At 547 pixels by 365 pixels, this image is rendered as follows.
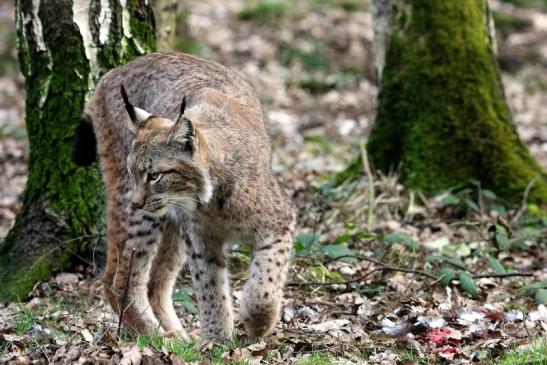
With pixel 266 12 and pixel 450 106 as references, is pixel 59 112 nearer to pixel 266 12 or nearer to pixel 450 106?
pixel 450 106

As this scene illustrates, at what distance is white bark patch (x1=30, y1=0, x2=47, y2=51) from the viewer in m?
6.41

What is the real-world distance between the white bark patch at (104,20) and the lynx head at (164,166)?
4.61ft

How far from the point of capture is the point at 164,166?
507 cm

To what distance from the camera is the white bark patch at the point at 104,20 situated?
643cm

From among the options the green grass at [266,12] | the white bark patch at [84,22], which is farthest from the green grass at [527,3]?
the white bark patch at [84,22]

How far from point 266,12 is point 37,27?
10006mm

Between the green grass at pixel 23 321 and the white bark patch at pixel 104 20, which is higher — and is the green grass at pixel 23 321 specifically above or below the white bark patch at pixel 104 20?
below

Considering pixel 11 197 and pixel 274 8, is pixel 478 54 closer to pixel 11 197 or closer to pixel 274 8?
pixel 11 197

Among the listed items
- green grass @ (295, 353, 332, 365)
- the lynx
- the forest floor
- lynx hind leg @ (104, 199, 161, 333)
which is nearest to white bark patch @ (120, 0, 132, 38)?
the lynx

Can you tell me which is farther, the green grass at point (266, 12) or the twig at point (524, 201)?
the green grass at point (266, 12)

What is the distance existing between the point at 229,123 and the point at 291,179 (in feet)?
12.5

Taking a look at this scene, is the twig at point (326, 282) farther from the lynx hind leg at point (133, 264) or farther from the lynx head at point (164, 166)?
the lynx head at point (164, 166)

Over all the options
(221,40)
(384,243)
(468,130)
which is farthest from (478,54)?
(221,40)

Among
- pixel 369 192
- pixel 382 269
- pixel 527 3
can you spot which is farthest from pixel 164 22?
pixel 527 3
